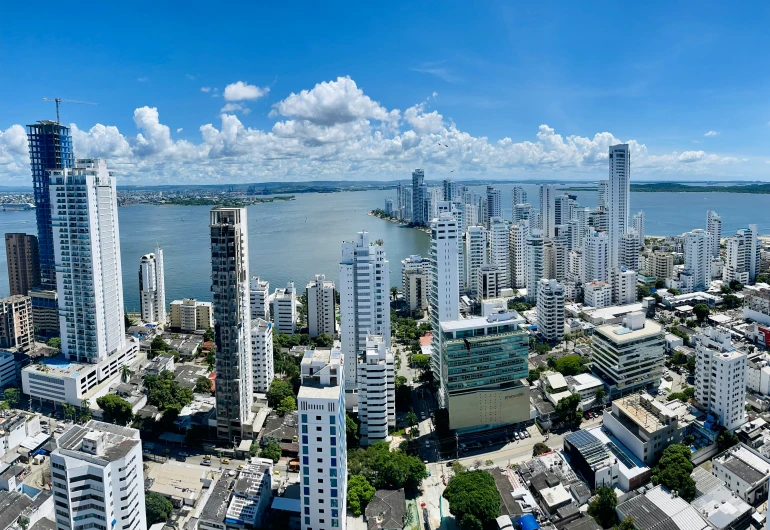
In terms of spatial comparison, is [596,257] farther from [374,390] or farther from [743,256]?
[374,390]

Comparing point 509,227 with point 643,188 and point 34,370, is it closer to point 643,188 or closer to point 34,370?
point 34,370

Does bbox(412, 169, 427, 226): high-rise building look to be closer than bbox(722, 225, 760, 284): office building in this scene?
No

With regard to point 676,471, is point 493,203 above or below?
above

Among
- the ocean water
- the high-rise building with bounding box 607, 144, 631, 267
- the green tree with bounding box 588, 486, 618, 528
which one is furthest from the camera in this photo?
the ocean water

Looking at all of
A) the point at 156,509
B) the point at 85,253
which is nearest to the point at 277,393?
the point at 156,509

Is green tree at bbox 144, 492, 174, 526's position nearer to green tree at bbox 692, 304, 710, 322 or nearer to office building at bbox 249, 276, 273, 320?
office building at bbox 249, 276, 273, 320

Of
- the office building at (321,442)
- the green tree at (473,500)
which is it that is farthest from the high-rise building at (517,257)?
the office building at (321,442)

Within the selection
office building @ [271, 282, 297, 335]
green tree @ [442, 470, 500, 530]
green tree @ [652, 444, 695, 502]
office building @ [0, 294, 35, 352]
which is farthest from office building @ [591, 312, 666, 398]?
office building @ [0, 294, 35, 352]
